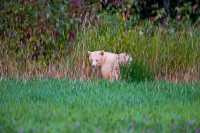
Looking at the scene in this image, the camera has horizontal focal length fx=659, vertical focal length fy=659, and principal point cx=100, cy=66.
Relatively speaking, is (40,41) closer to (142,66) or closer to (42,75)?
(42,75)

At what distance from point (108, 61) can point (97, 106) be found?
289 cm

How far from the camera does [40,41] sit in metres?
11.0

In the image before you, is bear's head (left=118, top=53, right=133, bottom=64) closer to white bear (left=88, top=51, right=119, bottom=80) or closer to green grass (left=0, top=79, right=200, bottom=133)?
white bear (left=88, top=51, right=119, bottom=80)

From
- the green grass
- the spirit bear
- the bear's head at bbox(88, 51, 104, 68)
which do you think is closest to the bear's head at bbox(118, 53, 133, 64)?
the spirit bear

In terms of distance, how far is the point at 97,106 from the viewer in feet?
23.9

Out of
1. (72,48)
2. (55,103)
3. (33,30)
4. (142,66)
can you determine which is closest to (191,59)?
(142,66)

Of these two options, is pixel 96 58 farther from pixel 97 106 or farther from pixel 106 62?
pixel 97 106

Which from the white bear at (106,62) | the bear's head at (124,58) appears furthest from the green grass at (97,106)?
the white bear at (106,62)

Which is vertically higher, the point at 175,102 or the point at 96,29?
the point at 96,29

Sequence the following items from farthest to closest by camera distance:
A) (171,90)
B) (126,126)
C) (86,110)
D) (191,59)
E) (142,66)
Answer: (191,59)
(142,66)
(171,90)
(86,110)
(126,126)

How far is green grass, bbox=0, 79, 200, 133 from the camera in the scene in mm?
6254

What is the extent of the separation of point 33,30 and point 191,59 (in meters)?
2.65

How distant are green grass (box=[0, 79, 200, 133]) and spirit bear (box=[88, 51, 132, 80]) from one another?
0.74m

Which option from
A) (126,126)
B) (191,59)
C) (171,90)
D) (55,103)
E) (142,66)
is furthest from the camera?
Result: (191,59)
